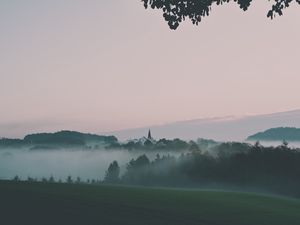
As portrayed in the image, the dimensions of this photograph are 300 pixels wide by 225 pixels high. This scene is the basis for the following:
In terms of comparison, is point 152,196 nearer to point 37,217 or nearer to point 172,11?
point 37,217

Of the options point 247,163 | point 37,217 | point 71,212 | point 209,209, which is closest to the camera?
point 37,217

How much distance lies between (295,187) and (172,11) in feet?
352

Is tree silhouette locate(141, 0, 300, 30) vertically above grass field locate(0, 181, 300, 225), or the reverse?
tree silhouette locate(141, 0, 300, 30)

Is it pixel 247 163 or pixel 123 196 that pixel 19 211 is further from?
pixel 247 163

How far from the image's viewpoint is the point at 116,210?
33.6 meters

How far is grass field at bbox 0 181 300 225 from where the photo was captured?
29.4 meters

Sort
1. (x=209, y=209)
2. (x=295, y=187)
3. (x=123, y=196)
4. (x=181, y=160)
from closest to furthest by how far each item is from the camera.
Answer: (x=209, y=209) → (x=123, y=196) → (x=295, y=187) → (x=181, y=160)

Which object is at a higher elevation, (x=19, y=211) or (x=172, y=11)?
(x=172, y=11)

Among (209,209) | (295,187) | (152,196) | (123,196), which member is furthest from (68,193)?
(295,187)

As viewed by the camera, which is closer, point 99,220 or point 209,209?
point 99,220

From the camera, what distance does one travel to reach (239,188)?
438 ft

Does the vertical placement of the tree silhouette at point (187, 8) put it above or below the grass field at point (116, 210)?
above

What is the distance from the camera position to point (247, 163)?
138 metres

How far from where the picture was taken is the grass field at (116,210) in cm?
2943
